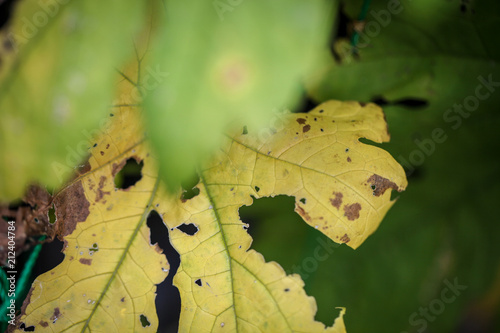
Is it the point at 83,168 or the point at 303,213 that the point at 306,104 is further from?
the point at 83,168

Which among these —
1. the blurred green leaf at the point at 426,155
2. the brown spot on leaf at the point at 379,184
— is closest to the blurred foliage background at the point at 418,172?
the blurred green leaf at the point at 426,155

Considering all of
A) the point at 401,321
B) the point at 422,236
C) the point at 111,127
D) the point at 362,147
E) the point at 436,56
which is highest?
the point at 111,127

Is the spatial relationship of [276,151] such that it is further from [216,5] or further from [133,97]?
[216,5]

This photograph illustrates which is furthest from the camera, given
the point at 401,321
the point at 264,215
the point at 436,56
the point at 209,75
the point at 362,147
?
the point at 401,321

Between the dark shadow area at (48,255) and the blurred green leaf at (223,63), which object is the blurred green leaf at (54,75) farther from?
the dark shadow area at (48,255)

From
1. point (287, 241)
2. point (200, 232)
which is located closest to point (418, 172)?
point (287, 241)

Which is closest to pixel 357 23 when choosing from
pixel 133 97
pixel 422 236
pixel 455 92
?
pixel 455 92
